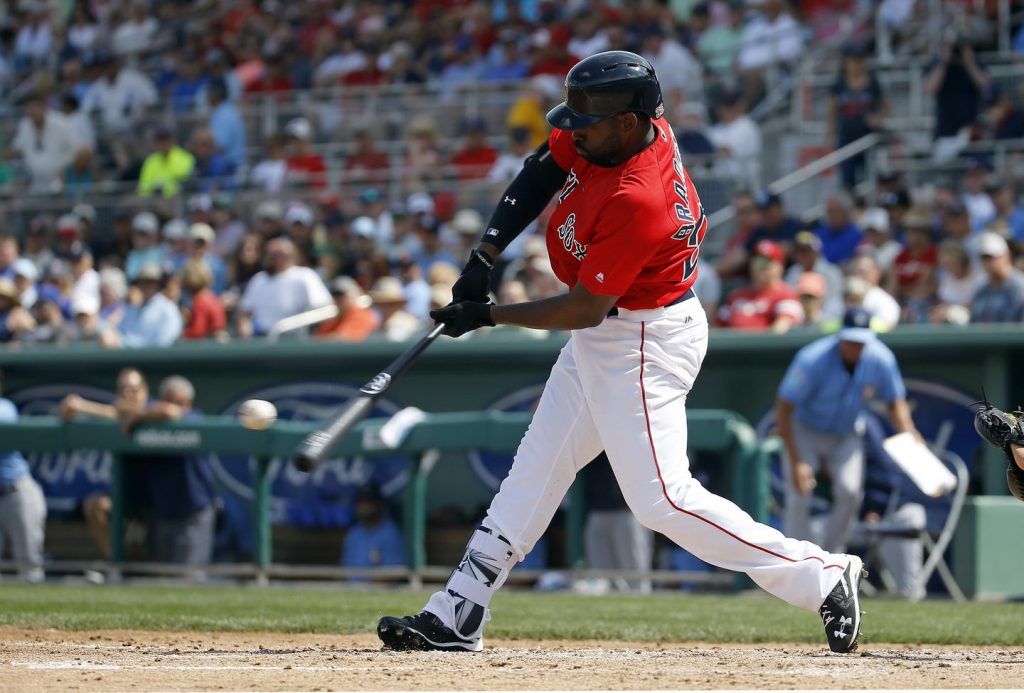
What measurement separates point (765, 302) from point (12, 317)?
19.3 feet

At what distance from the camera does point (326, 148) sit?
1462 cm

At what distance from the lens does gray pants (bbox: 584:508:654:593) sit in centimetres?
894

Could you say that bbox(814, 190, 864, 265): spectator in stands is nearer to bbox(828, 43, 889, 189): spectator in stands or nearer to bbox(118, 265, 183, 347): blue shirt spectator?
bbox(828, 43, 889, 189): spectator in stands

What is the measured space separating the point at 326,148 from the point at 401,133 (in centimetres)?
78

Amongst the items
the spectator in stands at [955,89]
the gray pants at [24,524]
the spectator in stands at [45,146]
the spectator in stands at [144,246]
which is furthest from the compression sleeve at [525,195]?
the spectator in stands at [45,146]

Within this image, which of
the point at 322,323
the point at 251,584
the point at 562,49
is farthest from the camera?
the point at 562,49

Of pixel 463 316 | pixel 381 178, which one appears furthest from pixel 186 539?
pixel 463 316

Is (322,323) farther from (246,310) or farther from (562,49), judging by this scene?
(562,49)

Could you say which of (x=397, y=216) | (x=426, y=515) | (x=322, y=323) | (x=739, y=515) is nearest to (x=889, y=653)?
(x=739, y=515)

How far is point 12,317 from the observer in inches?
470

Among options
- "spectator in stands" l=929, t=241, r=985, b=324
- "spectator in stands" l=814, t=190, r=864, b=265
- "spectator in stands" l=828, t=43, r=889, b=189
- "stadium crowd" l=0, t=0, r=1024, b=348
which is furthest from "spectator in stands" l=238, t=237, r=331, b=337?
"spectator in stands" l=929, t=241, r=985, b=324

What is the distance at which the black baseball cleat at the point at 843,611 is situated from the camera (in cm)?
477

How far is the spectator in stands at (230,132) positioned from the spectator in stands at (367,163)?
4.05 feet

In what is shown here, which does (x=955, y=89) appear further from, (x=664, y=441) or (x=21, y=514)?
(x=664, y=441)
